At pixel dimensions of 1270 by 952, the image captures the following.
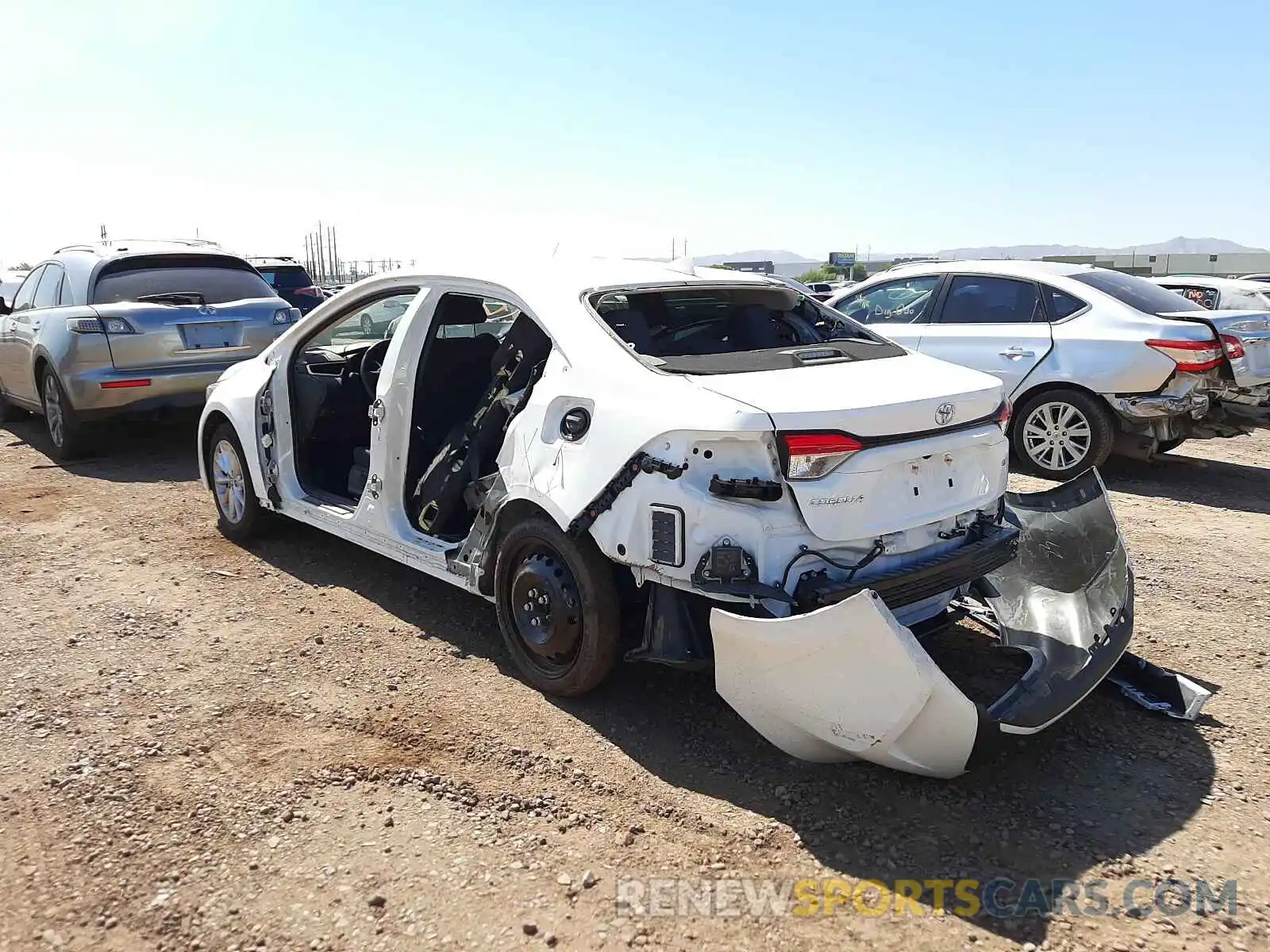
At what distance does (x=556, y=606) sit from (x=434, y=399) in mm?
Result: 1574

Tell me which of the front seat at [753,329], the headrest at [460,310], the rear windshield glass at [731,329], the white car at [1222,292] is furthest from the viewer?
the white car at [1222,292]

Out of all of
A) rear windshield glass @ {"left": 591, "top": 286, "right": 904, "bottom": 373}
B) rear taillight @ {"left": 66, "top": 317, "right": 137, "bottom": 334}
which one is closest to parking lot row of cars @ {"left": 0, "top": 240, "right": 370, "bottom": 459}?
rear taillight @ {"left": 66, "top": 317, "right": 137, "bottom": 334}

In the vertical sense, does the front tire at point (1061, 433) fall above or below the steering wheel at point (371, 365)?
below

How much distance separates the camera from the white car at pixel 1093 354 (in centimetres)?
684

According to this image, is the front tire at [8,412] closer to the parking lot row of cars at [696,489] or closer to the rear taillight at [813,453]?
the parking lot row of cars at [696,489]

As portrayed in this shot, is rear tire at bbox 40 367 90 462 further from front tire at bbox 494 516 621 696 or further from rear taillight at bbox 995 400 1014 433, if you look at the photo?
rear taillight at bbox 995 400 1014 433

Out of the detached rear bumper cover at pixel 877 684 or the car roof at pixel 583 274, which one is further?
the car roof at pixel 583 274

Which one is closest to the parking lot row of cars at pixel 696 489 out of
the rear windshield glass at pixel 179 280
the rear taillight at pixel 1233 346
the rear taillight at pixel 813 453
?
the rear taillight at pixel 813 453

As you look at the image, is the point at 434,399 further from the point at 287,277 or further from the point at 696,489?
the point at 287,277

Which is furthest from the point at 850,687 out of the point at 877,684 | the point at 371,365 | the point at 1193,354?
the point at 1193,354

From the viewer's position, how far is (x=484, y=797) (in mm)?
3094

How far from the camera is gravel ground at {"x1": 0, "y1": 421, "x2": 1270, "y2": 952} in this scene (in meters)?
2.52

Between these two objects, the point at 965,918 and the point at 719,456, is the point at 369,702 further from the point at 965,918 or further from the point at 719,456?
the point at 965,918

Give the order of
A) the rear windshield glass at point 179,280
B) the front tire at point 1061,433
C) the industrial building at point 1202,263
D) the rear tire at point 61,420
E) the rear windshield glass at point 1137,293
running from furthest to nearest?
the industrial building at point 1202,263, the rear windshield glass at point 179,280, the rear tire at point 61,420, the rear windshield glass at point 1137,293, the front tire at point 1061,433
